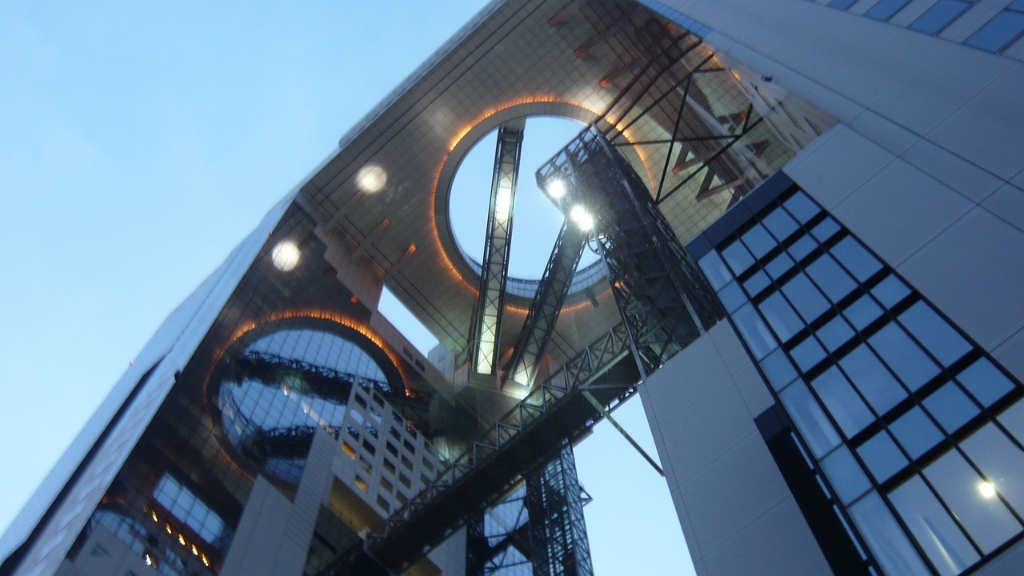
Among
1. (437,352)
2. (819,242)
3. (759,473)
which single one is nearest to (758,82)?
(819,242)

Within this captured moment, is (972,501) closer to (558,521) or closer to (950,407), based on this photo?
(950,407)

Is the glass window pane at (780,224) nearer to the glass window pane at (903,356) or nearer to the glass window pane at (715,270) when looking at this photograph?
the glass window pane at (715,270)

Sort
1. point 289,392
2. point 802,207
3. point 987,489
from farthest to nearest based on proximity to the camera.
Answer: point 289,392, point 802,207, point 987,489

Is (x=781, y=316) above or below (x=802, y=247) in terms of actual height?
below

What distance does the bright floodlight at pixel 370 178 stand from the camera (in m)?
52.3

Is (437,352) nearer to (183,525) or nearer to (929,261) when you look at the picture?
(183,525)

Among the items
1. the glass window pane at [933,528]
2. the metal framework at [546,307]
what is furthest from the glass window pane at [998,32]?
the metal framework at [546,307]

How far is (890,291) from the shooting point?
1838 centimetres

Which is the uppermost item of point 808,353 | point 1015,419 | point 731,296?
point 731,296

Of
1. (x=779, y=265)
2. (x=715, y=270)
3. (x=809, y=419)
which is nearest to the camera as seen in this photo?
(x=809, y=419)

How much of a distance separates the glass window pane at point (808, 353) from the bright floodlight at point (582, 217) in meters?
19.5

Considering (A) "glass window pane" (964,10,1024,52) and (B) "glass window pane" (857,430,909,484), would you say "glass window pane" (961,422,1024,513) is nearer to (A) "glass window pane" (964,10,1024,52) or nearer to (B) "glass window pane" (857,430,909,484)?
(B) "glass window pane" (857,430,909,484)

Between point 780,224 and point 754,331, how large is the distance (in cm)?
386

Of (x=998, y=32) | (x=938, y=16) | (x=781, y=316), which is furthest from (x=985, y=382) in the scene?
(x=938, y=16)
